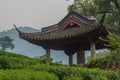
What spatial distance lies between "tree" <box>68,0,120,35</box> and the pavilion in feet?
43.4

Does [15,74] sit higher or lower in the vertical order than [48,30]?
lower

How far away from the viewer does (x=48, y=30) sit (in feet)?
86.0

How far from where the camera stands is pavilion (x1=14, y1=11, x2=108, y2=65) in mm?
22366

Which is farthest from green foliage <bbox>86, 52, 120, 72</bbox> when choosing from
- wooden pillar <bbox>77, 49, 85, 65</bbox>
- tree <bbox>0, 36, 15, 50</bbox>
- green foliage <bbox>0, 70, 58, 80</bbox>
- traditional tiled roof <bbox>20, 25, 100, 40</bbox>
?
tree <bbox>0, 36, 15, 50</bbox>

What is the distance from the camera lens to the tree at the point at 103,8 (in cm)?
3912

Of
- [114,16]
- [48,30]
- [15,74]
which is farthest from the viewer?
[114,16]

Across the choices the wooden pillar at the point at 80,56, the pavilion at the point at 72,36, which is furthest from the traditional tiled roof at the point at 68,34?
the wooden pillar at the point at 80,56

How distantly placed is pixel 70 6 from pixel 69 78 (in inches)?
1265

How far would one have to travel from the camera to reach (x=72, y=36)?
904 inches

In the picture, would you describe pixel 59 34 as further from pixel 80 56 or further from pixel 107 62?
pixel 107 62

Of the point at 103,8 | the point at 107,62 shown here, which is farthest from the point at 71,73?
the point at 103,8

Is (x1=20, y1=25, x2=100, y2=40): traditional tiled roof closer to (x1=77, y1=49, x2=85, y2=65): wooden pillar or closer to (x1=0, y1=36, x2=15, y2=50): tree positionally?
(x1=77, y1=49, x2=85, y2=65): wooden pillar

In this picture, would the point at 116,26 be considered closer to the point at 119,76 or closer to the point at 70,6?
the point at 70,6

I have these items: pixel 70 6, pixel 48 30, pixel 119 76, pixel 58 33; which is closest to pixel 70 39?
pixel 58 33
